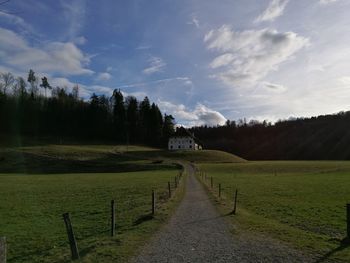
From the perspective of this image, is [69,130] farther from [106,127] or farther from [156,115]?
[156,115]

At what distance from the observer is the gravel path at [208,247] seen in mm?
10586

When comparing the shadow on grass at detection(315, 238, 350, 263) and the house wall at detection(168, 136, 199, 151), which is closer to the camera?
the shadow on grass at detection(315, 238, 350, 263)

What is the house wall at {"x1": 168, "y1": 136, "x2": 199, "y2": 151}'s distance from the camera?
484 ft

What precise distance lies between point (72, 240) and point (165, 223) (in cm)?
667

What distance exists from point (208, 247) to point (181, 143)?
136m

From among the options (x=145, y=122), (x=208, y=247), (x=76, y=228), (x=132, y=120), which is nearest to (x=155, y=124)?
(x=145, y=122)

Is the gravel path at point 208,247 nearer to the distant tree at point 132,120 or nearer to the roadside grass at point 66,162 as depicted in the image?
the roadside grass at point 66,162

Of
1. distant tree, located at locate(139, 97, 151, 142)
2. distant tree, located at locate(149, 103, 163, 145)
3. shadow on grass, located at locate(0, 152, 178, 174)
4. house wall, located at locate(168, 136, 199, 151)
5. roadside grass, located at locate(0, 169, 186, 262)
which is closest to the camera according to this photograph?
roadside grass, located at locate(0, 169, 186, 262)

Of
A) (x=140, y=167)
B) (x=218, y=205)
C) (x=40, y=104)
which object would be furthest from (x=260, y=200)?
(x=40, y=104)

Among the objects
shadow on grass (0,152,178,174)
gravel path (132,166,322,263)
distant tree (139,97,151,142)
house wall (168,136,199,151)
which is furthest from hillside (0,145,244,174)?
gravel path (132,166,322,263)

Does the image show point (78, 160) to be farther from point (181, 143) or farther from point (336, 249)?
point (336, 249)


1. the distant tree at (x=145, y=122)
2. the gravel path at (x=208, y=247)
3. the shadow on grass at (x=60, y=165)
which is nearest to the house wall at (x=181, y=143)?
the distant tree at (x=145, y=122)

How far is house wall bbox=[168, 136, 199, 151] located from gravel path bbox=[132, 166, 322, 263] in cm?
13060

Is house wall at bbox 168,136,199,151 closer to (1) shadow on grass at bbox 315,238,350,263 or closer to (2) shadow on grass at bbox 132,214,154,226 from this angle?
(2) shadow on grass at bbox 132,214,154,226
